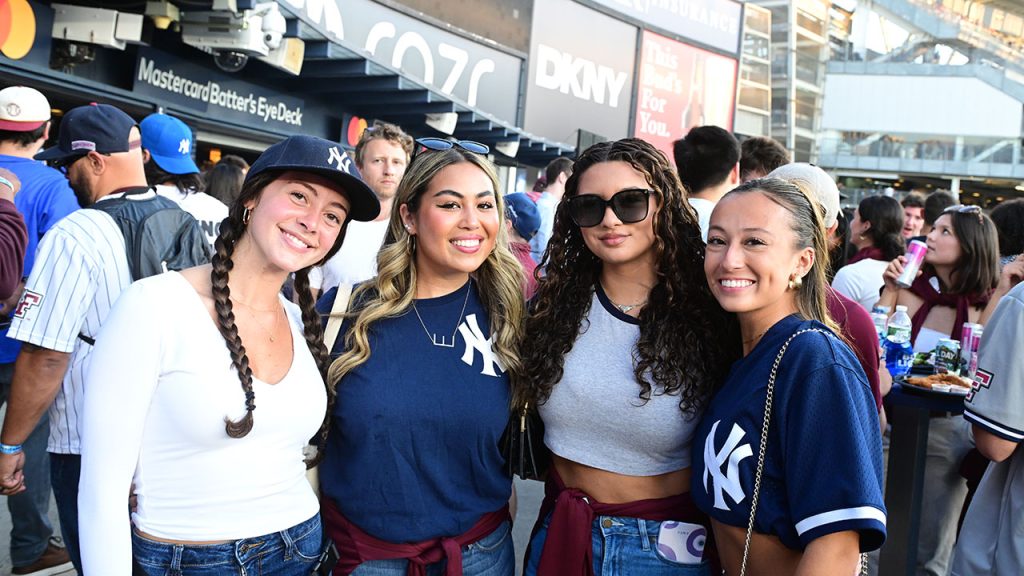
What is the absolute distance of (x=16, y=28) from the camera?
5727 mm

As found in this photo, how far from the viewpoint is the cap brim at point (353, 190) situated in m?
2.01

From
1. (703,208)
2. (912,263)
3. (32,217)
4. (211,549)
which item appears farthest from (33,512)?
(912,263)

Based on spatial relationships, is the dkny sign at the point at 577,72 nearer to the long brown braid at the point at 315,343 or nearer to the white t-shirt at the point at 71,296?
the white t-shirt at the point at 71,296

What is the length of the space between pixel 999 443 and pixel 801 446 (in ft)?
4.87

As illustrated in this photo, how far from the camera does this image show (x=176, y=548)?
1.82 m

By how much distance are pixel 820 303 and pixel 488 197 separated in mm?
1102

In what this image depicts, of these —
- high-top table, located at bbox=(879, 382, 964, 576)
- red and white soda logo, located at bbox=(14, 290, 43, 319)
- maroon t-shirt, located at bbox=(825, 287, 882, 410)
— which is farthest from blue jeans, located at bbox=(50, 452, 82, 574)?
high-top table, located at bbox=(879, 382, 964, 576)

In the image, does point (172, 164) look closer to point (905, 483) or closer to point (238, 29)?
point (238, 29)

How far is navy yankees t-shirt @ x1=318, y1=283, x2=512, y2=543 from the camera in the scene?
7.42 feet

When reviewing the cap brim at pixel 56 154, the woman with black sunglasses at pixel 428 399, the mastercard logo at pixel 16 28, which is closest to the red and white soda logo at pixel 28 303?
the cap brim at pixel 56 154

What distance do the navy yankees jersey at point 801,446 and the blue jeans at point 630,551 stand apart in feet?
0.91

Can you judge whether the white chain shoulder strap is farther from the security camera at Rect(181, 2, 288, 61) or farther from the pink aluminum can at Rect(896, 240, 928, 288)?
the security camera at Rect(181, 2, 288, 61)

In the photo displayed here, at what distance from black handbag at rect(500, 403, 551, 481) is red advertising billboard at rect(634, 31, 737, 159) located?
14.6 metres

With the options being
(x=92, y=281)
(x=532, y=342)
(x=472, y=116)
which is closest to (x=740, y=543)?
(x=532, y=342)
